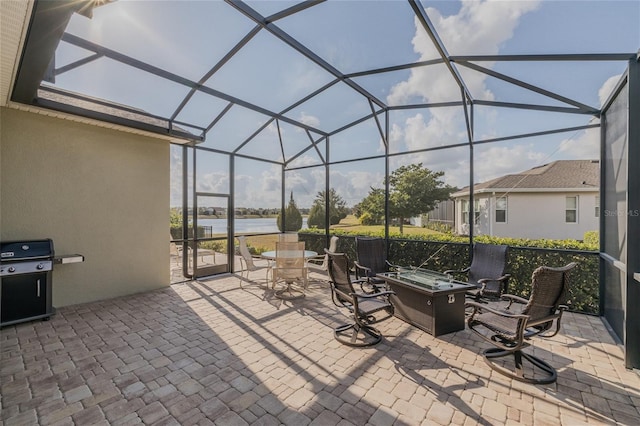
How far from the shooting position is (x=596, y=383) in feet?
9.28

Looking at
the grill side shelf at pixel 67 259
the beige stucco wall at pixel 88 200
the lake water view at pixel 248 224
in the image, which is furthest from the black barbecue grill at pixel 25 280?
the lake water view at pixel 248 224

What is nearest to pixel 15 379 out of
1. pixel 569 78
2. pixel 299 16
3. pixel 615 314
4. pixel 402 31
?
pixel 299 16

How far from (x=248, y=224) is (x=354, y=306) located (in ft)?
18.7

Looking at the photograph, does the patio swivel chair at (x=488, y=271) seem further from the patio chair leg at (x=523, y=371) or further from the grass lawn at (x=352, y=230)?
the grass lawn at (x=352, y=230)

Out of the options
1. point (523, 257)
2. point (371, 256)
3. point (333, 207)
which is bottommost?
point (371, 256)

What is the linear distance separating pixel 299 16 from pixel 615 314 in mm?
Answer: 6086

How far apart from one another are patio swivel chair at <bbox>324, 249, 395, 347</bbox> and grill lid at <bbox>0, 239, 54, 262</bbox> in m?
4.56

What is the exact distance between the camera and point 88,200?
531 centimetres

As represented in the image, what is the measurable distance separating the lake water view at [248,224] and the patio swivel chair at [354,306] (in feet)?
15.2

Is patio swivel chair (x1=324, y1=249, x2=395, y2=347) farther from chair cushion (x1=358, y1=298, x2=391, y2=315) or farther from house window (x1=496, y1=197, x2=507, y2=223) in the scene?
→ house window (x1=496, y1=197, x2=507, y2=223)

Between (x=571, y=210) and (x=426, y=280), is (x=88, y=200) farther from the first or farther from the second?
(x=571, y=210)

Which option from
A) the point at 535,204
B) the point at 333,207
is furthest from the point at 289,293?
the point at 535,204

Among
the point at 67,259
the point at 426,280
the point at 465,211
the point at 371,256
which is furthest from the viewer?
the point at 465,211

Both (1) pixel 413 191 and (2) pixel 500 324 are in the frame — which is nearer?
(2) pixel 500 324
